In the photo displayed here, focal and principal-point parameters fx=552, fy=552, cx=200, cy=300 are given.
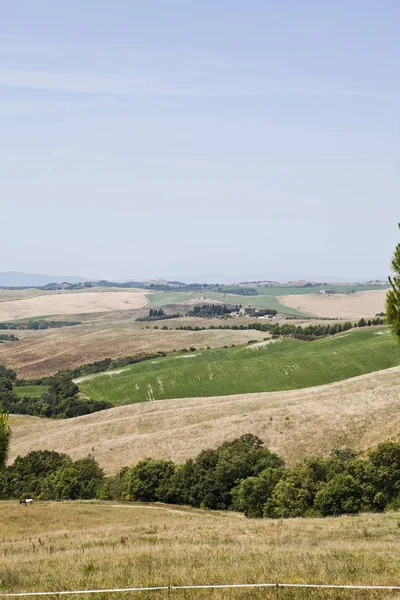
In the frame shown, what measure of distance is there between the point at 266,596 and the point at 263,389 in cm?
11502

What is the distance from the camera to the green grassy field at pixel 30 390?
151875 mm

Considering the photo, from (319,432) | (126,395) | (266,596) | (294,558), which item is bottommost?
(126,395)

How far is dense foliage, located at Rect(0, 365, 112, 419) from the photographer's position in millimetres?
130875

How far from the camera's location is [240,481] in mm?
56750

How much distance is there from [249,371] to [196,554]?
11835 centimetres

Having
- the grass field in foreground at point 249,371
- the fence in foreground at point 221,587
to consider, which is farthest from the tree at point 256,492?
Answer: the grass field in foreground at point 249,371

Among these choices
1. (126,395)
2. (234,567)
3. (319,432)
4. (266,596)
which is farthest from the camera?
(126,395)

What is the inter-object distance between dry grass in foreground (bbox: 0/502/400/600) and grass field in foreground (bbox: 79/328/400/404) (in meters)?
92.0

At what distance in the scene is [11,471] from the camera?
239ft

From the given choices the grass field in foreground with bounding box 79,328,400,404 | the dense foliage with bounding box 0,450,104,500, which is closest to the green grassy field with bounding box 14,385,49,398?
the grass field in foreground with bounding box 79,328,400,404

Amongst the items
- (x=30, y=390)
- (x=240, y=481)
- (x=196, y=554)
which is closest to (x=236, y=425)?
(x=240, y=481)

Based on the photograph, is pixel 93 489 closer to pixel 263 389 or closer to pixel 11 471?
pixel 11 471

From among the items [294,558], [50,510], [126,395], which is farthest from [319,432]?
[126,395]

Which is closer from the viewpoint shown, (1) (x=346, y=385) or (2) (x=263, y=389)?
(1) (x=346, y=385)
